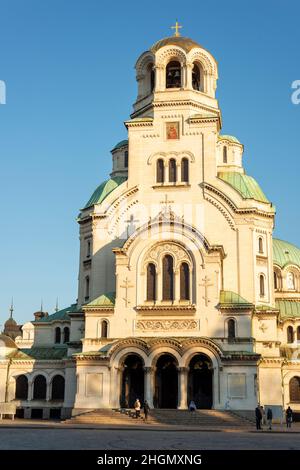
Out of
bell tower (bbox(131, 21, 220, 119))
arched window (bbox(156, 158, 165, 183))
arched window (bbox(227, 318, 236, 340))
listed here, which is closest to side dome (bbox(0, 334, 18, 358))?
arched window (bbox(156, 158, 165, 183))

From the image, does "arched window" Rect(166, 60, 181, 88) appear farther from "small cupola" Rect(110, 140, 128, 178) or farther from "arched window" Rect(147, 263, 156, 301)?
"arched window" Rect(147, 263, 156, 301)

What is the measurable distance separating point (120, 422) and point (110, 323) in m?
8.10

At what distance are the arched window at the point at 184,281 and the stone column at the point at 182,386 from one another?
5512mm

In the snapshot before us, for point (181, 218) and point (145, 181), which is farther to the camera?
point (145, 181)

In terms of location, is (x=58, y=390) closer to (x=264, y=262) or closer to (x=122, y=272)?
(x=122, y=272)

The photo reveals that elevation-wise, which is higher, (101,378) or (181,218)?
(181,218)

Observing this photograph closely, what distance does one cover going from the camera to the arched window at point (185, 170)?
54312 millimetres

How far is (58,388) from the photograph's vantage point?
182ft

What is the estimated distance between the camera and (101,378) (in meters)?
47.9

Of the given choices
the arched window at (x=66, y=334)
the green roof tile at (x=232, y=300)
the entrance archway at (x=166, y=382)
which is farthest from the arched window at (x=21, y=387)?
the green roof tile at (x=232, y=300)

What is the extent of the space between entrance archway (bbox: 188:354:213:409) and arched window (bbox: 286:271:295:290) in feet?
59.7

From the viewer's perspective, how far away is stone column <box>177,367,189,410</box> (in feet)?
150

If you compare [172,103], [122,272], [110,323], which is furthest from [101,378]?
[172,103]
